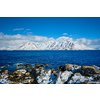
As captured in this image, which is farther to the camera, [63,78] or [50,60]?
[50,60]

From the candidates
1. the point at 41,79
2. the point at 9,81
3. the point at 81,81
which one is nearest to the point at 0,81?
the point at 9,81

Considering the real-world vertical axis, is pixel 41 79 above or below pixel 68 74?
below

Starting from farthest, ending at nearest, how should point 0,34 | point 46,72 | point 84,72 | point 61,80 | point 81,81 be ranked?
1. point 0,34
2. point 46,72
3. point 84,72
4. point 61,80
5. point 81,81

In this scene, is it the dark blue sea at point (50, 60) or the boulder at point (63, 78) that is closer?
the boulder at point (63, 78)

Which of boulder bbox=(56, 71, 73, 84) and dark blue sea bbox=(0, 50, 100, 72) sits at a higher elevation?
dark blue sea bbox=(0, 50, 100, 72)

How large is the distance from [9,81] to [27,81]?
52.1 inches

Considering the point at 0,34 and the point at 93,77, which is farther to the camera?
the point at 0,34

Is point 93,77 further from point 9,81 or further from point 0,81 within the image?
point 0,81

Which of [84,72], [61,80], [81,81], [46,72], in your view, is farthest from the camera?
[46,72]

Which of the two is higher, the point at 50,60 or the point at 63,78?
the point at 50,60

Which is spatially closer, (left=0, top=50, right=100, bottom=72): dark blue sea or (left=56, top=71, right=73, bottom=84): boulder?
(left=56, top=71, right=73, bottom=84): boulder

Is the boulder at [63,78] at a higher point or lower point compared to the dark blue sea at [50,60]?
lower
